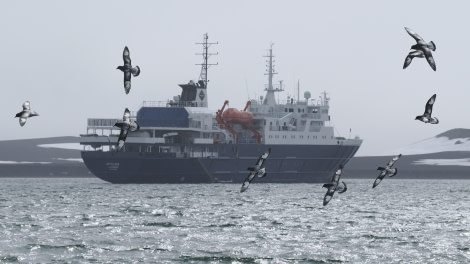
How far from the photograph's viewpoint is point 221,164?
435 ft

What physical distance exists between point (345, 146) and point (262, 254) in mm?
101947

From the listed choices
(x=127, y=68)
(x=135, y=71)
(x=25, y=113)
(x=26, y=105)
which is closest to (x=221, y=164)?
(x=26, y=105)

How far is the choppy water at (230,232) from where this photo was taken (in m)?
42.2

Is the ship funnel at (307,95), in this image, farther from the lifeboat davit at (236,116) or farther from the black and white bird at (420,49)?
the black and white bird at (420,49)

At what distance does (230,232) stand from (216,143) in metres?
82.0

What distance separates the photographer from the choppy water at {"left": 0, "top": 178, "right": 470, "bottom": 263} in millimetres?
42188

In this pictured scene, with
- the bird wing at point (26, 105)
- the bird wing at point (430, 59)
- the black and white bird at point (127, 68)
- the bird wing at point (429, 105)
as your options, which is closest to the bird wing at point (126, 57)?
the black and white bird at point (127, 68)

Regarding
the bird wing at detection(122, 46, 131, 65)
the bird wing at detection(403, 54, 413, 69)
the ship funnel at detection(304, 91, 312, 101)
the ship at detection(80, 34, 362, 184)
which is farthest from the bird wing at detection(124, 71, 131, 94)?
the ship funnel at detection(304, 91, 312, 101)

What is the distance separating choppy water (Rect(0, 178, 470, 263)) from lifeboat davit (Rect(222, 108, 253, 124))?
5392 centimetres

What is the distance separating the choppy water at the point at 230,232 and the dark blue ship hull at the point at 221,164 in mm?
43572

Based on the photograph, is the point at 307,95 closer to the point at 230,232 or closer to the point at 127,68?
the point at 230,232

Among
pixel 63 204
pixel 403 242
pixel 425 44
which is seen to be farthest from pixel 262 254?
pixel 63 204

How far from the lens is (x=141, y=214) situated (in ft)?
220

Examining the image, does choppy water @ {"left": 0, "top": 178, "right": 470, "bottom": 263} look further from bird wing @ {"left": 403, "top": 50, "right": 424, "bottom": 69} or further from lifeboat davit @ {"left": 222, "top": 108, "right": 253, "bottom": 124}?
lifeboat davit @ {"left": 222, "top": 108, "right": 253, "bottom": 124}
